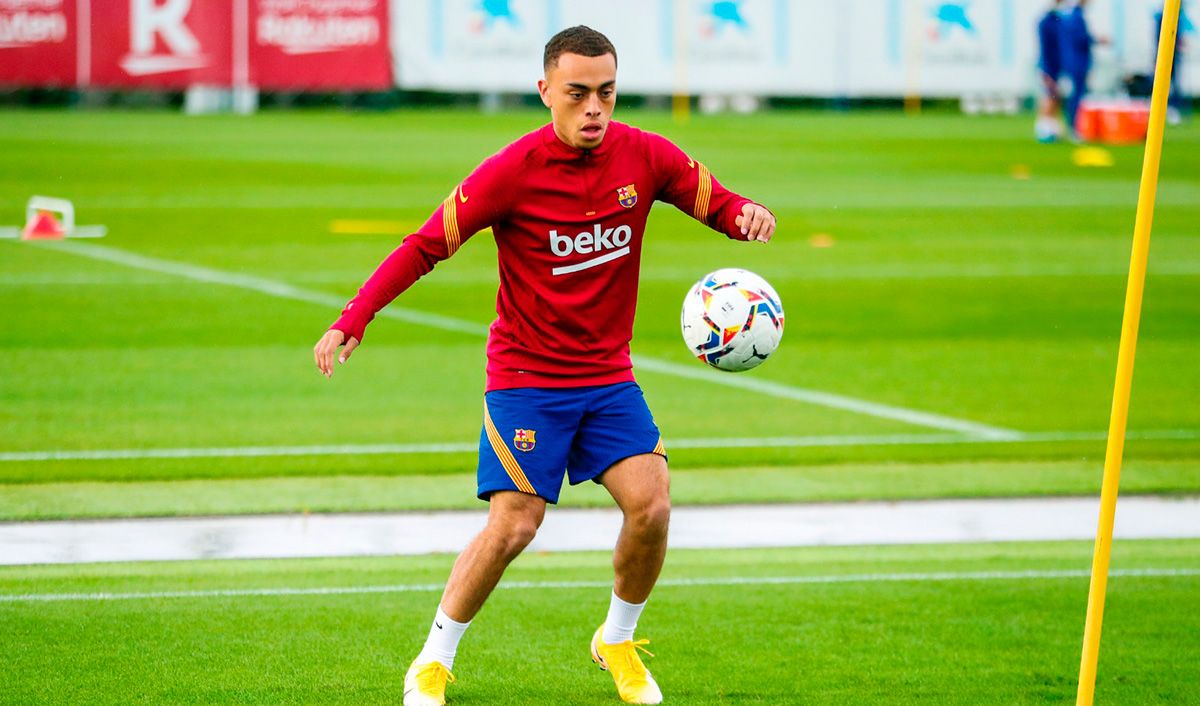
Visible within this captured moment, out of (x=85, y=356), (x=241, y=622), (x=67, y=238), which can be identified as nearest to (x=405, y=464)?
(x=241, y=622)

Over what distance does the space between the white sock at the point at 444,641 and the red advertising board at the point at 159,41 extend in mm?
33671

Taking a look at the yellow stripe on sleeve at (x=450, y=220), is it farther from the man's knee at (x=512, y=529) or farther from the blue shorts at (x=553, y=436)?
the man's knee at (x=512, y=529)

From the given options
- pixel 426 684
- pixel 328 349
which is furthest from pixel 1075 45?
pixel 328 349

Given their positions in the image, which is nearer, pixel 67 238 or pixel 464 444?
pixel 464 444

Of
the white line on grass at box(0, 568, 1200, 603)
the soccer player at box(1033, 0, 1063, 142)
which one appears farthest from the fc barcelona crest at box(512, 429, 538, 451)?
the soccer player at box(1033, 0, 1063, 142)

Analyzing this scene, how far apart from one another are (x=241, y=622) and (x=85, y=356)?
272 inches

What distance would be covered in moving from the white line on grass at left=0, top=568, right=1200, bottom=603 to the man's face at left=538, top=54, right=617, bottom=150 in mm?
2531

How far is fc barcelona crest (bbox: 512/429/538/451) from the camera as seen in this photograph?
6.00 meters

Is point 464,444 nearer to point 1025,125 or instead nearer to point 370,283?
point 370,283

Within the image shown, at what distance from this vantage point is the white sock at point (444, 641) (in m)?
6.06

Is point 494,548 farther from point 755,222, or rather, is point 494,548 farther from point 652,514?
point 755,222

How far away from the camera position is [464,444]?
1080 cm

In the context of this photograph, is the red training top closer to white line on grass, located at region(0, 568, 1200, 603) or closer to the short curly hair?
the short curly hair

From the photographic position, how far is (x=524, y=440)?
601 centimetres
